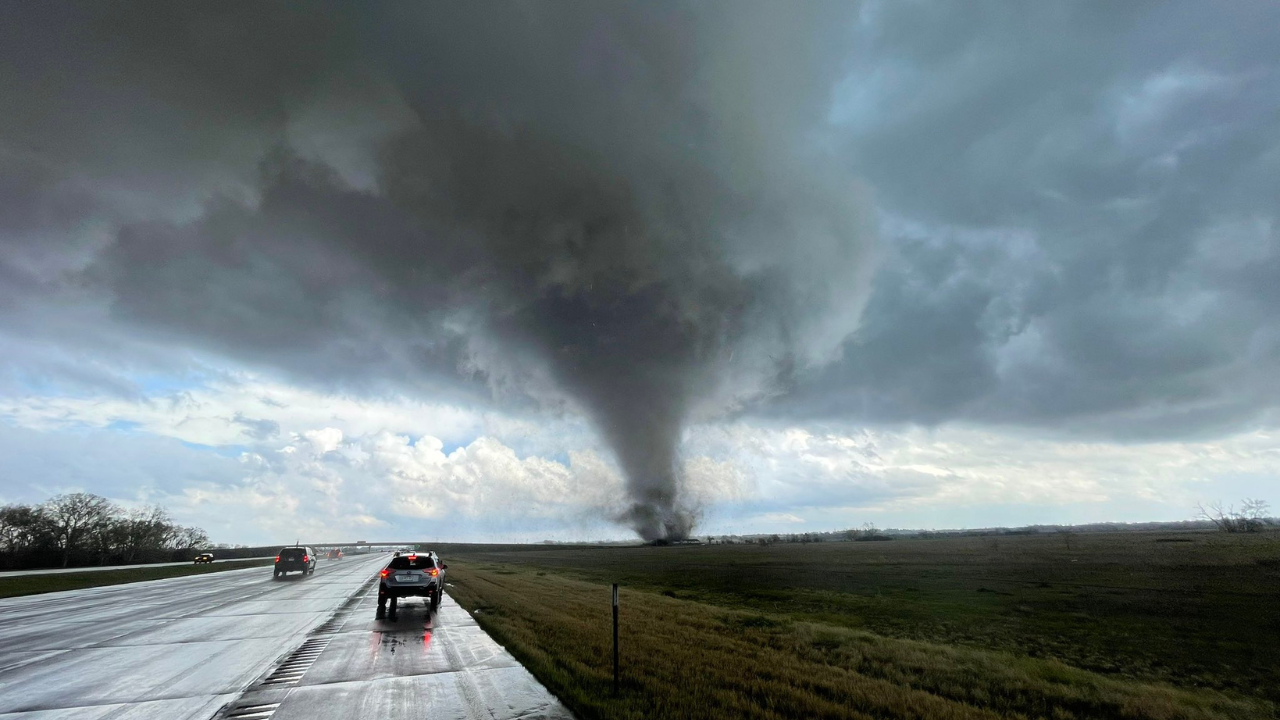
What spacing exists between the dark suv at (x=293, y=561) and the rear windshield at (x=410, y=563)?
29241mm

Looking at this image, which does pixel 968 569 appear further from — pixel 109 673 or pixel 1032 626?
pixel 109 673

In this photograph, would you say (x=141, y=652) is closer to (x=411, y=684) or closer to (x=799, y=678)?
(x=411, y=684)

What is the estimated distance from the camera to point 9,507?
276 ft

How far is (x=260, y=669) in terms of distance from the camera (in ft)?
35.5

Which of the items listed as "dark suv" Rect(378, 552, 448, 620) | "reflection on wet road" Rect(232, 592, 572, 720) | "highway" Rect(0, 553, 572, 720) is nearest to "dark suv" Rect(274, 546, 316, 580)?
"highway" Rect(0, 553, 572, 720)

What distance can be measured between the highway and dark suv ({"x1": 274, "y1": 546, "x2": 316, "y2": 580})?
2512cm

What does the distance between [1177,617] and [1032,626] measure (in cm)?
999

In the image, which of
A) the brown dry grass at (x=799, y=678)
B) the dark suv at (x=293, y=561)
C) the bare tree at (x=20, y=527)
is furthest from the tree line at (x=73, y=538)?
the brown dry grass at (x=799, y=678)

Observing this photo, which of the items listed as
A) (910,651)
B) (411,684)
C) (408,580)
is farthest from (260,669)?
(910,651)

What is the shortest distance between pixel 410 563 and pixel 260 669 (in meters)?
10.4

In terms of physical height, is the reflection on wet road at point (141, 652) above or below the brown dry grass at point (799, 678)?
above

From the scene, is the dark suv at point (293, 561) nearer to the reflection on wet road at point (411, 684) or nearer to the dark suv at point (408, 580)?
the dark suv at point (408, 580)

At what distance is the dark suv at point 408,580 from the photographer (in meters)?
20.0

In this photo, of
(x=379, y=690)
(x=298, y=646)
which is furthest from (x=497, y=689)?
(x=298, y=646)
